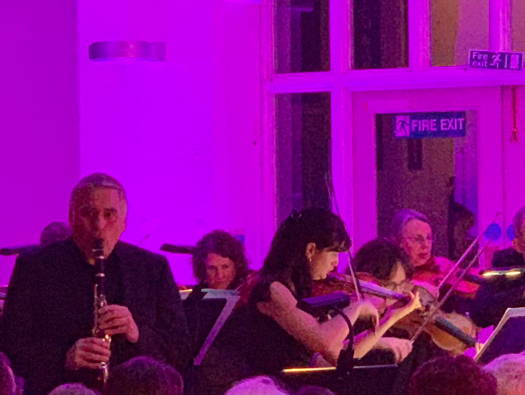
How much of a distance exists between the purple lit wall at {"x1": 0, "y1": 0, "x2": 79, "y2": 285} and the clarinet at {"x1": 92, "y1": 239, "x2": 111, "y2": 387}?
4375 millimetres

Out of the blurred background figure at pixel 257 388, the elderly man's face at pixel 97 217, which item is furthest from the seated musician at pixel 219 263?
the blurred background figure at pixel 257 388

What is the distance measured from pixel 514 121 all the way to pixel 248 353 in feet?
13.6

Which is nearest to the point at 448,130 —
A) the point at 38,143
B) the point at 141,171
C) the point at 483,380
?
the point at 141,171

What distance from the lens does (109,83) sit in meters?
7.83

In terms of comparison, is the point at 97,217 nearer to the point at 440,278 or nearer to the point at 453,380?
the point at 453,380

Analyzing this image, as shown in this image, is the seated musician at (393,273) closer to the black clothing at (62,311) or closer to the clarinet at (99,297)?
the black clothing at (62,311)

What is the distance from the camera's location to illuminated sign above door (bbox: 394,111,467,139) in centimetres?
817

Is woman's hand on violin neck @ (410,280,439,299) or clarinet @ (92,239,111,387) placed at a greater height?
clarinet @ (92,239,111,387)

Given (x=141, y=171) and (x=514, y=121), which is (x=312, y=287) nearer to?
(x=141, y=171)

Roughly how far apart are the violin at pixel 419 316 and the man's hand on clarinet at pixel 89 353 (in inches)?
47.1

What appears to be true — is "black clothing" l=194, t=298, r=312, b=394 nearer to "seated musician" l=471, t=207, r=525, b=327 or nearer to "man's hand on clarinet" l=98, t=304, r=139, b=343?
"man's hand on clarinet" l=98, t=304, r=139, b=343

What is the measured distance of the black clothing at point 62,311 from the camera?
392 cm

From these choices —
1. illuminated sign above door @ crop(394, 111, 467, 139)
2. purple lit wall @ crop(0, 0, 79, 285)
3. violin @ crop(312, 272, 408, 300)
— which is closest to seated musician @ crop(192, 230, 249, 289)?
violin @ crop(312, 272, 408, 300)

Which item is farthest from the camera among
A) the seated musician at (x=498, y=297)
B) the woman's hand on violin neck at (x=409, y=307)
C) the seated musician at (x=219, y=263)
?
the seated musician at (x=219, y=263)
